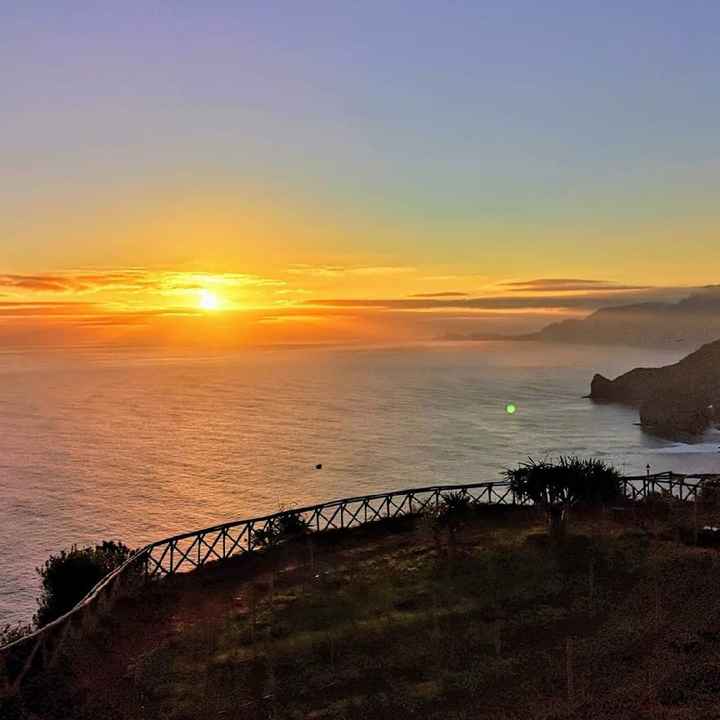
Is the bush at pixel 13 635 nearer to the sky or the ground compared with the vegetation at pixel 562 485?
nearer to the ground

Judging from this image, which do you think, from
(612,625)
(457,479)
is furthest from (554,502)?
(457,479)

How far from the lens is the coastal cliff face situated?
142875 mm

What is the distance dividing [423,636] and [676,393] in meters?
158

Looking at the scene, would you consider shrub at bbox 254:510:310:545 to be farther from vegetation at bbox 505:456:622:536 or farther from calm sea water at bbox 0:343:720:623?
calm sea water at bbox 0:343:720:623

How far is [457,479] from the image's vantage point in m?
99.4

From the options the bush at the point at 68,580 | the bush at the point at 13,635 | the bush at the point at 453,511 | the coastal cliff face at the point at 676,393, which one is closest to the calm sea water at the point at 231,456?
the coastal cliff face at the point at 676,393

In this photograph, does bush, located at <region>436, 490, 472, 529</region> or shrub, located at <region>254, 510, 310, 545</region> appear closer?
bush, located at <region>436, 490, 472, 529</region>

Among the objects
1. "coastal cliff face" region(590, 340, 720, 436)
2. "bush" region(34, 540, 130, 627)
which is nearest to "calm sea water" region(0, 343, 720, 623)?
"coastal cliff face" region(590, 340, 720, 436)

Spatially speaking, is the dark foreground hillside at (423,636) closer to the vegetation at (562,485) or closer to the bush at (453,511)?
the bush at (453,511)

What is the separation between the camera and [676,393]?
162750 mm

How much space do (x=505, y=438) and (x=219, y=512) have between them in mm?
67679

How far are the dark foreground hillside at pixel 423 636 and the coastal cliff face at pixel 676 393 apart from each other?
394 feet

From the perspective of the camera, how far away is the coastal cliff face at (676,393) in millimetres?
142875

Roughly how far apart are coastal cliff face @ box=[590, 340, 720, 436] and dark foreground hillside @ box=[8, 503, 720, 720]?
120 meters
